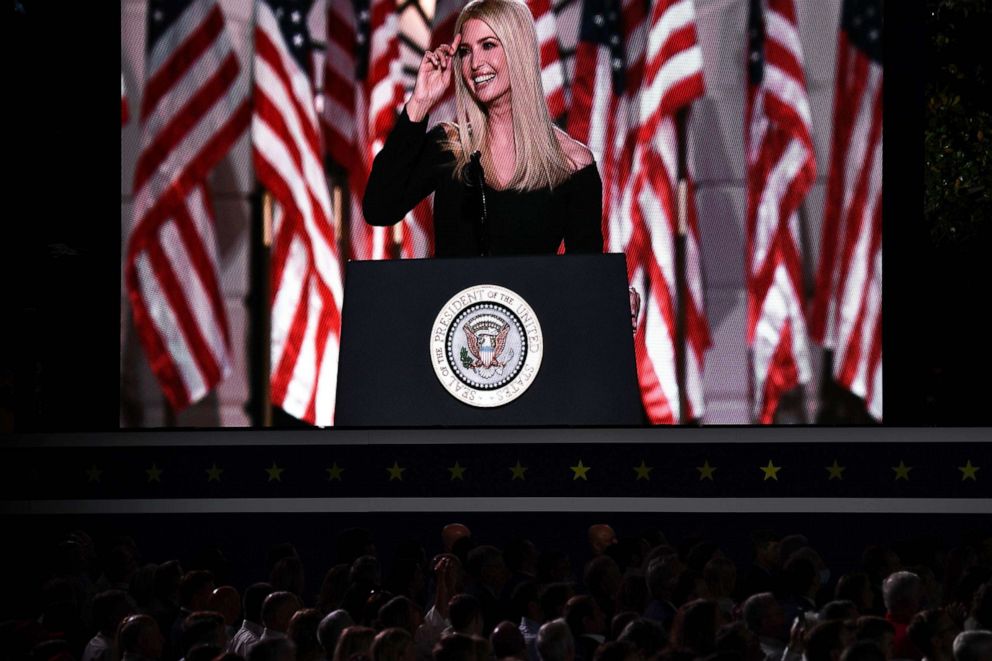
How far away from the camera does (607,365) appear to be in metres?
11.8

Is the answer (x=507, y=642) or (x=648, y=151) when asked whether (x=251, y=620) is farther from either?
(x=648, y=151)

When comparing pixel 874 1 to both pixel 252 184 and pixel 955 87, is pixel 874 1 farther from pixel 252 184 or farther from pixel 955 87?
pixel 955 87

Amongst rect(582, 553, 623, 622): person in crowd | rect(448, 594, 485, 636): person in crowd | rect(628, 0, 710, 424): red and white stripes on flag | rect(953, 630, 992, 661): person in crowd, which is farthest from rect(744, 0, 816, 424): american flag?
rect(953, 630, 992, 661): person in crowd

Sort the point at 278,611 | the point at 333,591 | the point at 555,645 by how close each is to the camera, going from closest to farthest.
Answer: the point at 555,645 → the point at 278,611 → the point at 333,591

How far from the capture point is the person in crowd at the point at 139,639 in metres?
7.40

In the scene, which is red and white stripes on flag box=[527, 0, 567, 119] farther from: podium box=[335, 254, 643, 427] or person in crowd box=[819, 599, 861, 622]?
person in crowd box=[819, 599, 861, 622]

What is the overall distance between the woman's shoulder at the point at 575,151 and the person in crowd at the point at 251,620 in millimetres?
5965

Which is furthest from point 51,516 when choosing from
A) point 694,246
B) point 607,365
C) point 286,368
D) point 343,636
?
point 343,636

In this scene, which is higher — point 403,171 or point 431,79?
point 431,79

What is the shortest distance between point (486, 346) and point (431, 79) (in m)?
2.47

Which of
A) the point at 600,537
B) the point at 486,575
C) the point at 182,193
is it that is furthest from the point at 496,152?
the point at 486,575

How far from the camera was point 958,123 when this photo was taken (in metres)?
19.9

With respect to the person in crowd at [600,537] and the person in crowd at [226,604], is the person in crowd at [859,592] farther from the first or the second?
the person in crowd at [226,604]

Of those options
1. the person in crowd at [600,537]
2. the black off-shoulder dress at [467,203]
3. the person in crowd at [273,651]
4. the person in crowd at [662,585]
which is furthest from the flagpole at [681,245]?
the person in crowd at [273,651]
